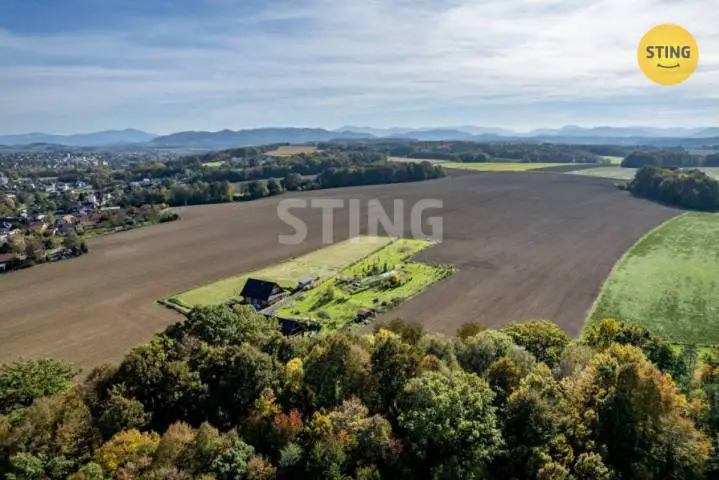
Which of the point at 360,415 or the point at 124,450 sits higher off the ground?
the point at 360,415

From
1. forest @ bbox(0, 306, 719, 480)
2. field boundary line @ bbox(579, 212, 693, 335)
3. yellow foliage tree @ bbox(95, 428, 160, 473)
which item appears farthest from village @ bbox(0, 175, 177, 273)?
field boundary line @ bbox(579, 212, 693, 335)

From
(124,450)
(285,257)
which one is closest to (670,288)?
(285,257)

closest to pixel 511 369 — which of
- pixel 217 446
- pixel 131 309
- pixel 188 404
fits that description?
pixel 217 446

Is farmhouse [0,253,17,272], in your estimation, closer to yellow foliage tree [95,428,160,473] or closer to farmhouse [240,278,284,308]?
farmhouse [240,278,284,308]

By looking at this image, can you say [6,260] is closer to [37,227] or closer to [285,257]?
[37,227]

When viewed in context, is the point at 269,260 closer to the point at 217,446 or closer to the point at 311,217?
the point at 311,217
